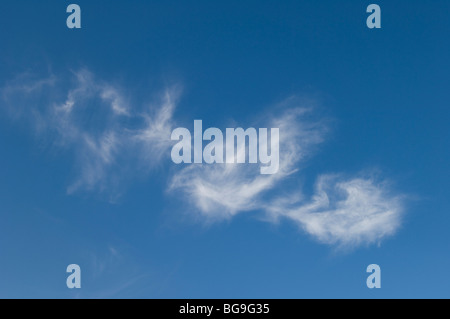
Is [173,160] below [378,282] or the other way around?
the other way around

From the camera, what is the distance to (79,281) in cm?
4344
